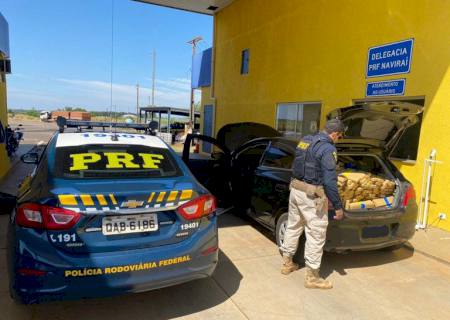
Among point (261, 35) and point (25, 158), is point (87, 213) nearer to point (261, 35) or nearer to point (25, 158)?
point (25, 158)

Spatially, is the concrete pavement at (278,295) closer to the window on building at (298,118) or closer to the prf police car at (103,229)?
the prf police car at (103,229)

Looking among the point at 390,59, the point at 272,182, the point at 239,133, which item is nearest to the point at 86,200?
the point at 272,182

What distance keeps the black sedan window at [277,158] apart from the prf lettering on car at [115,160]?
181cm

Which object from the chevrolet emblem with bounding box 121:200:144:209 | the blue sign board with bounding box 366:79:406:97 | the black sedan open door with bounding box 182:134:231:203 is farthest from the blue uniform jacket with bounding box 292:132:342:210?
the blue sign board with bounding box 366:79:406:97

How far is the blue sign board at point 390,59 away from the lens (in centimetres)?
607

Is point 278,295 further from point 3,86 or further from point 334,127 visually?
point 3,86

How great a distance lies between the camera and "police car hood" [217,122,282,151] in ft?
23.8

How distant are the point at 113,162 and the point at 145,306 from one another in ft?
4.24

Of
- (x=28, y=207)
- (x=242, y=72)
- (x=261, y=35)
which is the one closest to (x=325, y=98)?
(x=261, y=35)

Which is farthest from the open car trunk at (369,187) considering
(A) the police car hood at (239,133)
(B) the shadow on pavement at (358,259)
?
(A) the police car hood at (239,133)

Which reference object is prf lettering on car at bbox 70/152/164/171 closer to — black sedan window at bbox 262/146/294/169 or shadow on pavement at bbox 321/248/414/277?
black sedan window at bbox 262/146/294/169

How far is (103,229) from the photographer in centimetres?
247

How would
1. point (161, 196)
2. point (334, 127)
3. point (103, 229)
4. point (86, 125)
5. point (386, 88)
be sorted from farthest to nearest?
point (386, 88) → point (86, 125) → point (334, 127) → point (161, 196) → point (103, 229)

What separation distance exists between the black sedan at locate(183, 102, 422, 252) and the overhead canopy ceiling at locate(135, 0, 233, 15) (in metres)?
9.06
